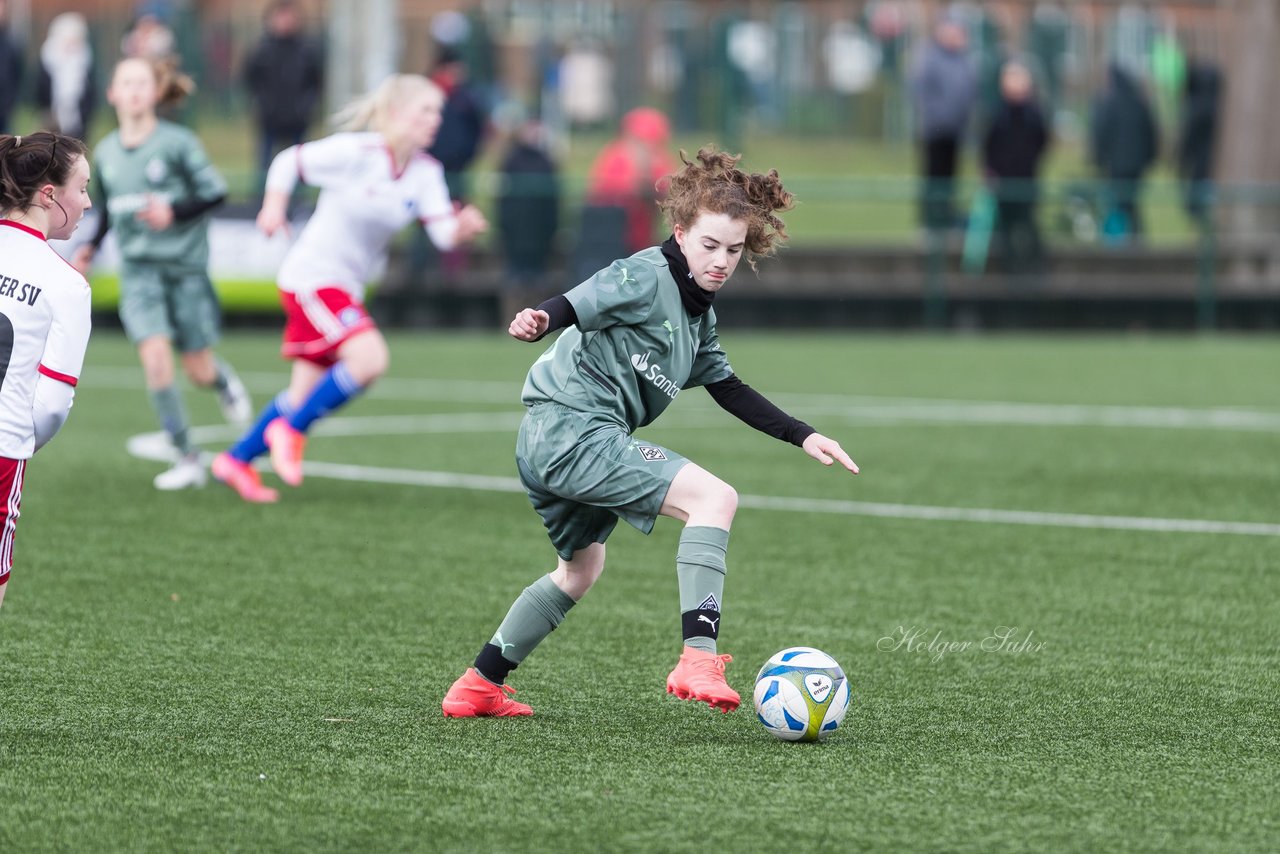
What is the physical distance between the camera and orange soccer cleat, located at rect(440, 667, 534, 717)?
5473 millimetres

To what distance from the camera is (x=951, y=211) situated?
21297mm

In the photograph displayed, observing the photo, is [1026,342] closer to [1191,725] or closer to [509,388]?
[509,388]

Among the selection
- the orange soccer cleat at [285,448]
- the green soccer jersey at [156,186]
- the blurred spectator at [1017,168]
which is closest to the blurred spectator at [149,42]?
the green soccer jersey at [156,186]

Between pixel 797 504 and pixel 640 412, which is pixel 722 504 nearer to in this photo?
pixel 640 412

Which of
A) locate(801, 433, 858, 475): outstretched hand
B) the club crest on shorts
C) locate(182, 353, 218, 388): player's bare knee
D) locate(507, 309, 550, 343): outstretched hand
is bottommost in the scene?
locate(182, 353, 218, 388): player's bare knee

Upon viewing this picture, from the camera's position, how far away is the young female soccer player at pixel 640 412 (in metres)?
5.28

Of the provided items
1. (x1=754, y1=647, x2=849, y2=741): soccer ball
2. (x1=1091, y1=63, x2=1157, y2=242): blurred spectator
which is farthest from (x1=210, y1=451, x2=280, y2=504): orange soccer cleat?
(x1=1091, y1=63, x2=1157, y2=242): blurred spectator

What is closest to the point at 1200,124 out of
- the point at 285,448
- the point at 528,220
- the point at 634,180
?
the point at 634,180

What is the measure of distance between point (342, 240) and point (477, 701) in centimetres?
473

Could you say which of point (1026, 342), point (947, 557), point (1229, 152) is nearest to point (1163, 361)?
point (1026, 342)

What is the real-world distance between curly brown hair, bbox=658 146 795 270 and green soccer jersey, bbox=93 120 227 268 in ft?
16.3

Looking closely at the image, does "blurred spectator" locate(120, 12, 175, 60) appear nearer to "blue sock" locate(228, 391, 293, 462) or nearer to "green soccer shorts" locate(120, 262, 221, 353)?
"green soccer shorts" locate(120, 262, 221, 353)

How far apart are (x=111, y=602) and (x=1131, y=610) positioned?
138 inches

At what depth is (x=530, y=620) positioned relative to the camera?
5547 millimetres
